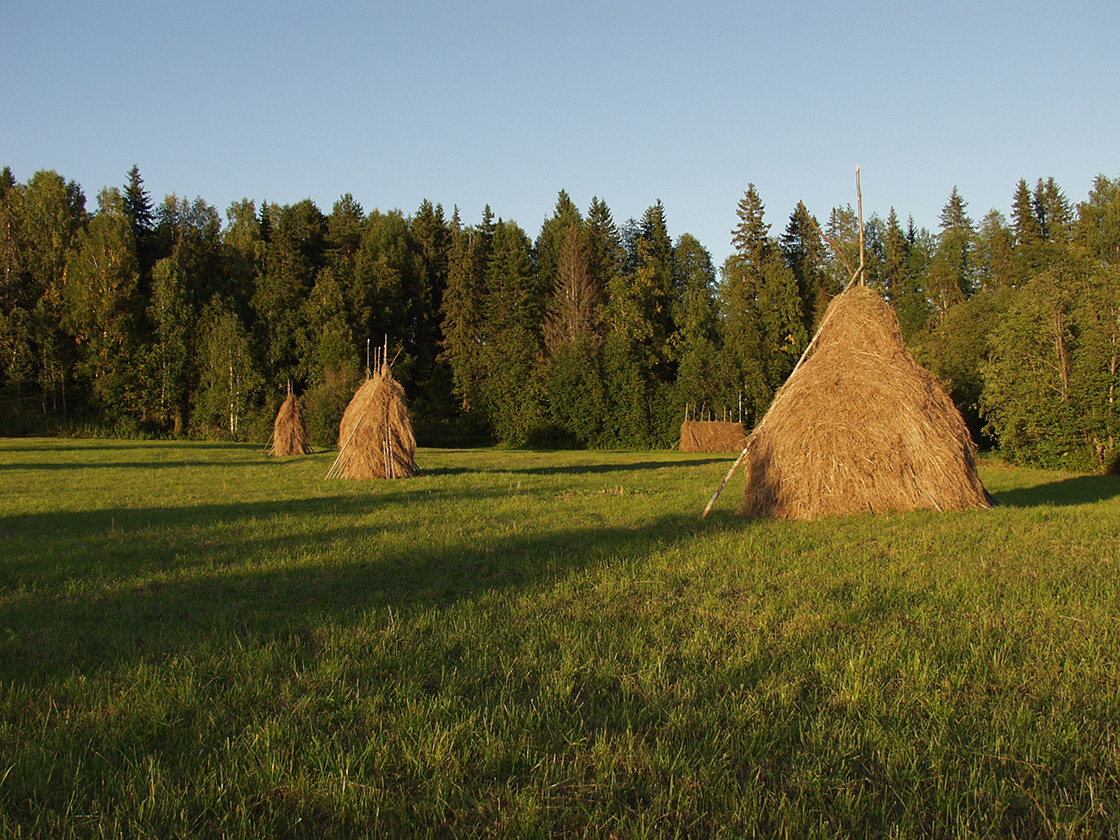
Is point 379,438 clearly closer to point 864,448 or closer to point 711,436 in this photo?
point 864,448

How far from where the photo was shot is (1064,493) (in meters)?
14.8

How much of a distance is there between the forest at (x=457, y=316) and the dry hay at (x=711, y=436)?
3.06m

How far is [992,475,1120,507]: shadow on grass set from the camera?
1286 cm

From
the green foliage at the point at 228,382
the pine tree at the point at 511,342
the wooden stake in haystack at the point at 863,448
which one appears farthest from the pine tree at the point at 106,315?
the wooden stake in haystack at the point at 863,448

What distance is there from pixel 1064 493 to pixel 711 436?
75.6 ft

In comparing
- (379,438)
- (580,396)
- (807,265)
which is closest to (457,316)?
(580,396)

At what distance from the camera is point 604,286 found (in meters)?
52.0

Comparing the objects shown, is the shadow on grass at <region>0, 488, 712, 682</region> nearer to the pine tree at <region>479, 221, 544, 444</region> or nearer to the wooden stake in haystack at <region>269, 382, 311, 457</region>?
the wooden stake in haystack at <region>269, 382, 311, 457</region>

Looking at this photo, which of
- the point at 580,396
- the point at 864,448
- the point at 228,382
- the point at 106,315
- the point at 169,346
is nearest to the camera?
the point at 864,448

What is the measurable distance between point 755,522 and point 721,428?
2876 cm

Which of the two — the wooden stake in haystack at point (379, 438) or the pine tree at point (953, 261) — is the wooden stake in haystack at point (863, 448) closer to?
the wooden stake in haystack at point (379, 438)

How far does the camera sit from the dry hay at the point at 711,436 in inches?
1475

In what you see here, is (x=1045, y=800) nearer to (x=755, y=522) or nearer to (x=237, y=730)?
(x=237, y=730)

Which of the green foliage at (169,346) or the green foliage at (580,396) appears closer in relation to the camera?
the green foliage at (580,396)
